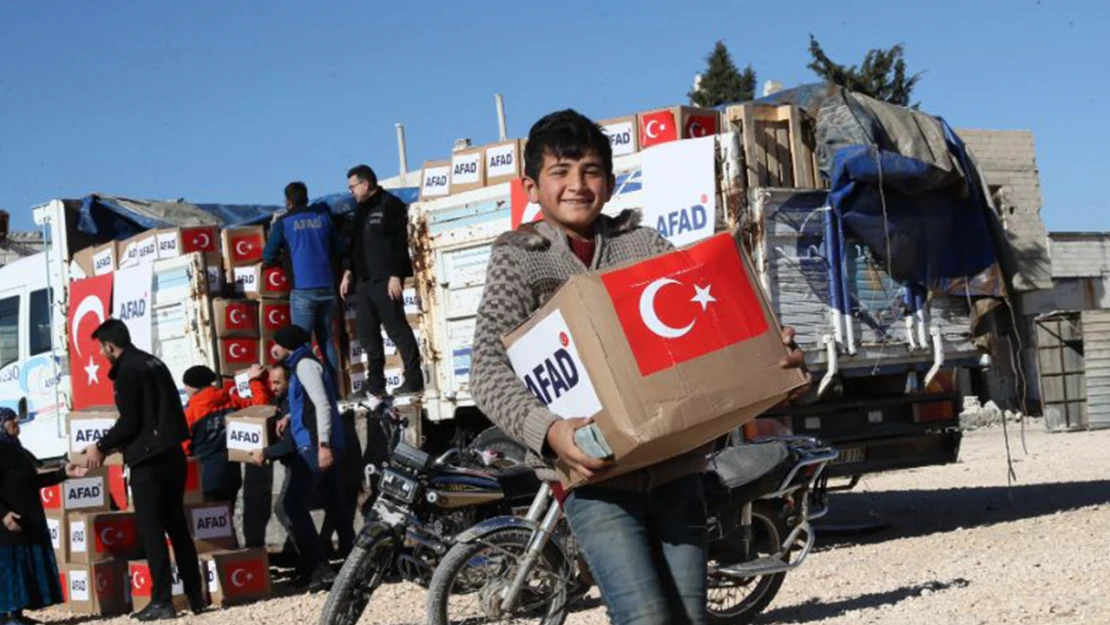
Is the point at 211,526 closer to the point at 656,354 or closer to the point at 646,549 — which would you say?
the point at 646,549

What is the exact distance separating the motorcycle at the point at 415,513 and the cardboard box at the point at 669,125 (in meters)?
2.76

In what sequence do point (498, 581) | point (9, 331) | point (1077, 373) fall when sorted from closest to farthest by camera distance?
point (498, 581), point (9, 331), point (1077, 373)

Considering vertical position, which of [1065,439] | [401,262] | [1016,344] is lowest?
[1065,439]

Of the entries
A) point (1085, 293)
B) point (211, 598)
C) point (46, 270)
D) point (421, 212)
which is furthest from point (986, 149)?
point (1085, 293)

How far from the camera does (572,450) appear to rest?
3.59m

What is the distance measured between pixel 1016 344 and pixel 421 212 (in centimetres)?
453

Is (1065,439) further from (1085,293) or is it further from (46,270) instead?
(46,270)

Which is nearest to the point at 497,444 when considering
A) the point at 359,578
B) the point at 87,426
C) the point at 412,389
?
the point at 412,389

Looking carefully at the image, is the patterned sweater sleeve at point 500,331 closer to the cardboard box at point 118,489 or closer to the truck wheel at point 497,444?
the truck wheel at point 497,444

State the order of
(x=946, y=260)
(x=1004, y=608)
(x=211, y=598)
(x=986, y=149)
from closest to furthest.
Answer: (x=1004, y=608)
(x=211, y=598)
(x=946, y=260)
(x=986, y=149)

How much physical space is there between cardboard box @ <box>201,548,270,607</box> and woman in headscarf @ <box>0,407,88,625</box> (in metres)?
0.96

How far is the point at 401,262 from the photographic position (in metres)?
12.2

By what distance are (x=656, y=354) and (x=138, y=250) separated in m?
11.4

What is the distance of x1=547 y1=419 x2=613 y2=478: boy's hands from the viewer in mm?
3570
